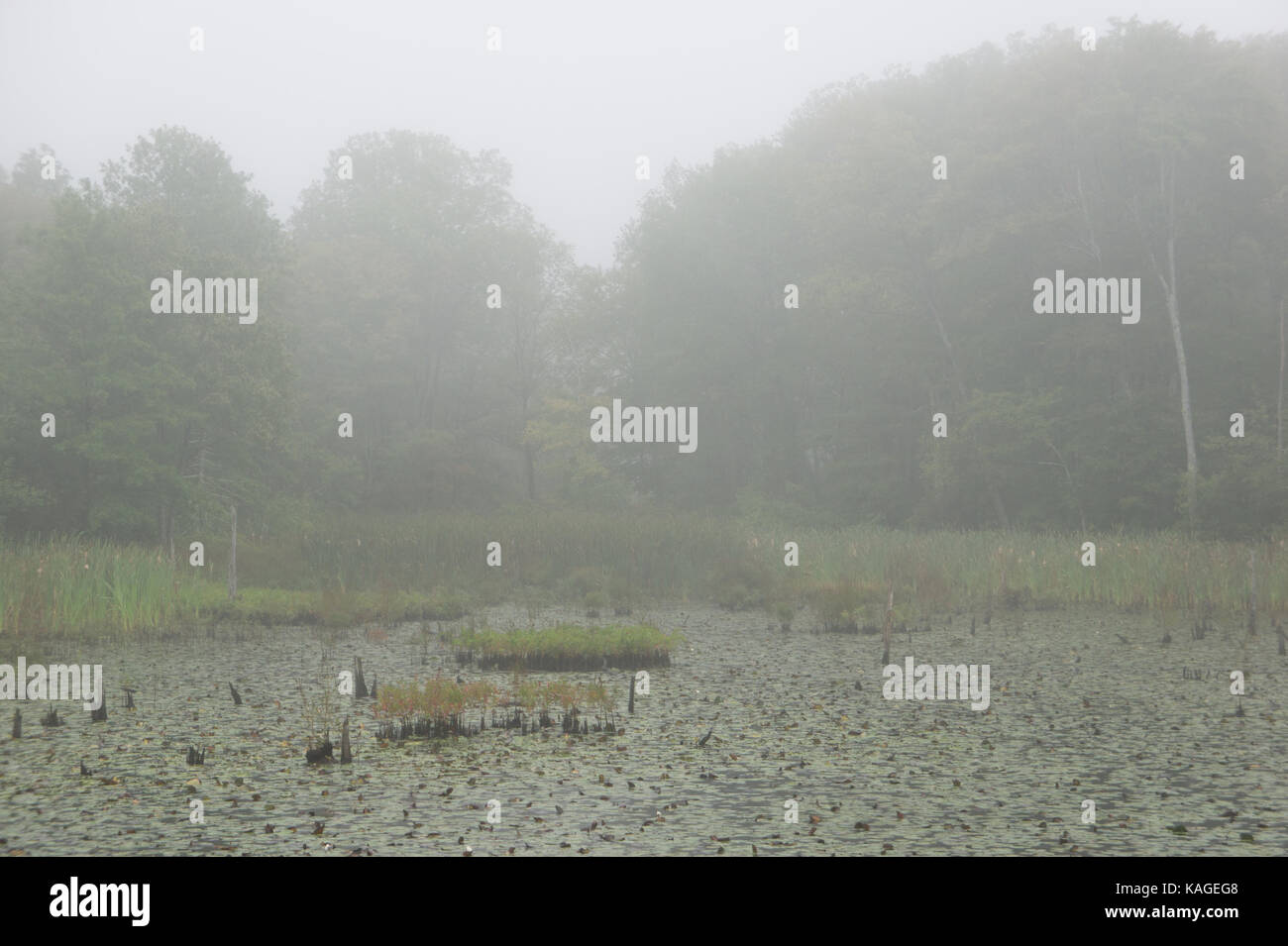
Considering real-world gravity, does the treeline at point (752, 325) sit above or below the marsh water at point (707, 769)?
above

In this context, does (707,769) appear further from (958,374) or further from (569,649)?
(958,374)

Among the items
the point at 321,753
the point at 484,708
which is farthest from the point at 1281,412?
the point at 321,753

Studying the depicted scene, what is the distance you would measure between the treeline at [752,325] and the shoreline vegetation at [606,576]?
5019 mm

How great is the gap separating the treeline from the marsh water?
1469 cm

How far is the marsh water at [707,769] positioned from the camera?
7094 millimetres

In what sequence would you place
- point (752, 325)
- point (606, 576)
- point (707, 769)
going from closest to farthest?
1. point (707, 769)
2. point (606, 576)
3. point (752, 325)

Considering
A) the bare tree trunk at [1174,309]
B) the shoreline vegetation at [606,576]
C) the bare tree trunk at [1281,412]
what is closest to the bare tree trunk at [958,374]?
the bare tree trunk at [1174,309]

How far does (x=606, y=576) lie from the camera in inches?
901

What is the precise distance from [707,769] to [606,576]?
13.9 metres

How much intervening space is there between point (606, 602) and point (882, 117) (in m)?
23.8

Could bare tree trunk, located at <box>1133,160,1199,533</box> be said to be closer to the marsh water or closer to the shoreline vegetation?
the shoreline vegetation

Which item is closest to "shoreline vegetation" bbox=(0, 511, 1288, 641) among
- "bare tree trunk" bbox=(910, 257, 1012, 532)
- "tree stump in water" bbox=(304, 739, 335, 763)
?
"bare tree trunk" bbox=(910, 257, 1012, 532)

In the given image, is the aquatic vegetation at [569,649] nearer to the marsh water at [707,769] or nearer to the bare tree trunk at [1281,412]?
the marsh water at [707,769]

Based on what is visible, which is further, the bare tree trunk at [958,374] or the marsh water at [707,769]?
the bare tree trunk at [958,374]
